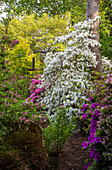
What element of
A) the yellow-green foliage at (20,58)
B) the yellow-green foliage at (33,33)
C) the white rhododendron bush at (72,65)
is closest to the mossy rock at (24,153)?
the white rhododendron bush at (72,65)

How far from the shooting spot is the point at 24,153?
2.75m

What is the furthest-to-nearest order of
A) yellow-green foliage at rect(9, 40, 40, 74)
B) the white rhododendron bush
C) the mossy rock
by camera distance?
yellow-green foliage at rect(9, 40, 40, 74) < the white rhododendron bush < the mossy rock

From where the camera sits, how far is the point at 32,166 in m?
2.66

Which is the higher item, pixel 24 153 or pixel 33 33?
pixel 33 33

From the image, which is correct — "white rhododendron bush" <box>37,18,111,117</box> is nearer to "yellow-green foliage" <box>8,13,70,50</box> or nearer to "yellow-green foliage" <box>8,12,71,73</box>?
"yellow-green foliage" <box>8,12,71,73</box>

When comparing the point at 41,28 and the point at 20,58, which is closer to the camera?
the point at 20,58

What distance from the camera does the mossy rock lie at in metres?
2.59

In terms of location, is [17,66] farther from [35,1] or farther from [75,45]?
[35,1]

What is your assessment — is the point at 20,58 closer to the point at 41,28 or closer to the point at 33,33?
the point at 41,28

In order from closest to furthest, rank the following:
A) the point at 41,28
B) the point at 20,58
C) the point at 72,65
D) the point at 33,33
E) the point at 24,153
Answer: the point at 24,153
the point at 72,65
the point at 20,58
the point at 41,28
the point at 33,33

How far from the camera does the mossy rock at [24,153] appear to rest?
2.59 meters

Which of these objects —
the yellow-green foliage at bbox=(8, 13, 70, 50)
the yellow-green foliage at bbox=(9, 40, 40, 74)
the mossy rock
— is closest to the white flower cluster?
the mossy rock

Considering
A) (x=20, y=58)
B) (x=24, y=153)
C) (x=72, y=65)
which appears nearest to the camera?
(x=24, y=153)

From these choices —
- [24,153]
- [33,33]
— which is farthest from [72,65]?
[33,33]
